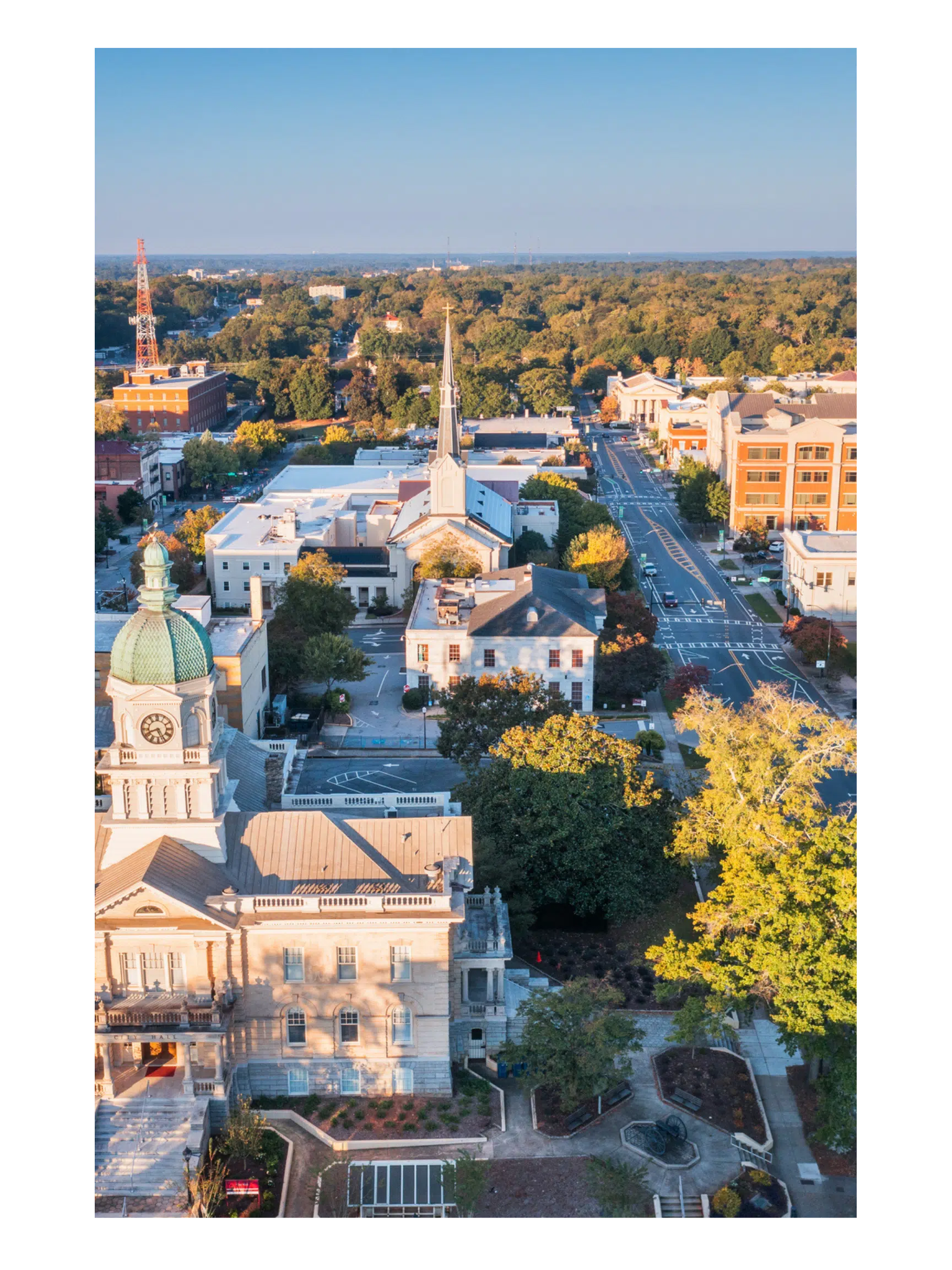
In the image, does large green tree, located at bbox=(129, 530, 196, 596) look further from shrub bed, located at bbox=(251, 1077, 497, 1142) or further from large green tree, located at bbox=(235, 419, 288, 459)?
shrub bed, located at bbox=(251, 1077, 497, 1142)

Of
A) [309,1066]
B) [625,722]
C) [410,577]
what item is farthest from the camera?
[410,577]

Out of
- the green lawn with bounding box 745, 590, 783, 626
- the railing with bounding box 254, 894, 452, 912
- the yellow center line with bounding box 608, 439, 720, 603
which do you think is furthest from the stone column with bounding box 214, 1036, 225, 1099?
the yellow center line with bounding box 608, 439, 720, 603

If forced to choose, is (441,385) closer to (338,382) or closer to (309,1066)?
(309,1066)

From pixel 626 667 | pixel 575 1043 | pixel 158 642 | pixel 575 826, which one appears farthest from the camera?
pixel 626 667

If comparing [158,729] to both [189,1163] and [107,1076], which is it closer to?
[107,1076]

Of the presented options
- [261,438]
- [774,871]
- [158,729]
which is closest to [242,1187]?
[158,729]
